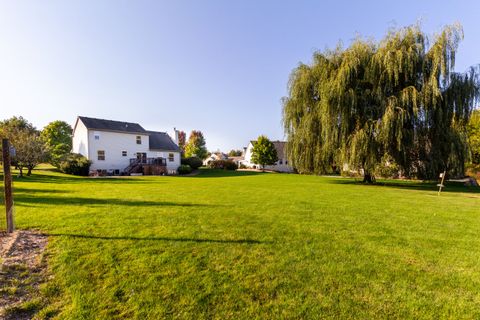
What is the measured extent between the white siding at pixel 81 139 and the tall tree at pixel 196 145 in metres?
28.8

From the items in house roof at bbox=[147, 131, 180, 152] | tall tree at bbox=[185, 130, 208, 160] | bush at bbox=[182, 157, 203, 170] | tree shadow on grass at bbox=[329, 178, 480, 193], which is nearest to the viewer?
tree shadow on grass at bbox=[329, 178, 480, 193]

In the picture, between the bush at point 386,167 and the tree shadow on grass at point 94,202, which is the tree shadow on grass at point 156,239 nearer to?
the tree shadow on grass at point 94,202

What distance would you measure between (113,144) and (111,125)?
107 inches

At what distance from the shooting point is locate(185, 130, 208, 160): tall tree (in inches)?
2246

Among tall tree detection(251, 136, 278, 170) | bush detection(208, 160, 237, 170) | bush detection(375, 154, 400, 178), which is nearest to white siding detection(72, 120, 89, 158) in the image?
bush detection(208, 160, 237, 170)

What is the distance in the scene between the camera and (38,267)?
355 cm

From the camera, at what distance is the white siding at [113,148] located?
26609 mm

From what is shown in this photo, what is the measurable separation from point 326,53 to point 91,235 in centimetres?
1829

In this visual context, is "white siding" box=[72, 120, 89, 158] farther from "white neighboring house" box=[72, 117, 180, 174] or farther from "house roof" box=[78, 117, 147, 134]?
"house roof" box=[78, 117, 147, 134]

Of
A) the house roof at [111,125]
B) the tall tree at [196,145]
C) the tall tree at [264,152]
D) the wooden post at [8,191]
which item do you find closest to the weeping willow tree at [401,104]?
the wooden post at [8,191]

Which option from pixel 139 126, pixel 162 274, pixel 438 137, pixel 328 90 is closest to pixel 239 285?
pixel 162 274

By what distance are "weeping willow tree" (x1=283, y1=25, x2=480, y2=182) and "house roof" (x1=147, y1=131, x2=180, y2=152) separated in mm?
23227

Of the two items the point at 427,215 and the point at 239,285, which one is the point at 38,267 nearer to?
the point at 239,285

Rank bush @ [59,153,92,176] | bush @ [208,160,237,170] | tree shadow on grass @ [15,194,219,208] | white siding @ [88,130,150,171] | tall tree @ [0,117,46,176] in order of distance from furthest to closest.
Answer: bush @ [208,160,237,170] < white siding @ [88,130,150,171] < bush @ [59,153,92,176] < tall tree @ [0,117,46,176] < tree shadow on grass @ [15,194,219,208]
